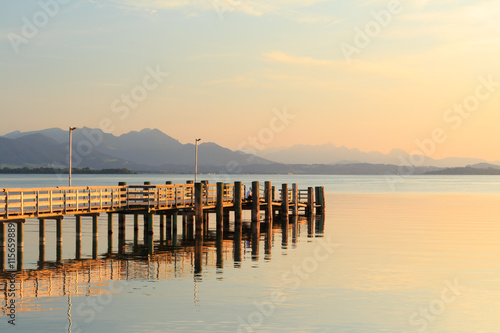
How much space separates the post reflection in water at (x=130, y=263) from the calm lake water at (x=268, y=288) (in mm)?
66

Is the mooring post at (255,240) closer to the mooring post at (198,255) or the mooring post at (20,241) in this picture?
the mooring post at (198,255)

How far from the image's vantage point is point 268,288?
28781 mm

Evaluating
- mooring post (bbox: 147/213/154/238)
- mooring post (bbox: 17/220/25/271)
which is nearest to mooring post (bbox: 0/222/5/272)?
mooring post (bbox: 17/220/25/271)

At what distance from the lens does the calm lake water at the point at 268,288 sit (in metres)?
22.7

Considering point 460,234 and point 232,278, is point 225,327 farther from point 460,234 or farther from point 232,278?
point 460,234

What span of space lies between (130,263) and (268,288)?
9.56 m

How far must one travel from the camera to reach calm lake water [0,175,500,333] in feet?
74.4

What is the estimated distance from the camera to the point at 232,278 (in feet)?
102

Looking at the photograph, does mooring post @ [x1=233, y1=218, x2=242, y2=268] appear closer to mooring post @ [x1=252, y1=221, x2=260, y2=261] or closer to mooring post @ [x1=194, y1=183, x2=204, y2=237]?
mooring post @ [x1=252, y1=221, x2=260, y2=261]

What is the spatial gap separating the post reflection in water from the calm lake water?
7cm

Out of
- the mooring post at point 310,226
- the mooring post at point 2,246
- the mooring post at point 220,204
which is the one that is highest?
the mooring post at point 220,204

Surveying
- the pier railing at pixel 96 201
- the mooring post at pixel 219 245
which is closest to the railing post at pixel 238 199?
the pier railing at pixel 96 201

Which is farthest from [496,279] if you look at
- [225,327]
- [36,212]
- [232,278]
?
[36,212]

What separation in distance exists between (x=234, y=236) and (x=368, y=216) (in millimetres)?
26484
